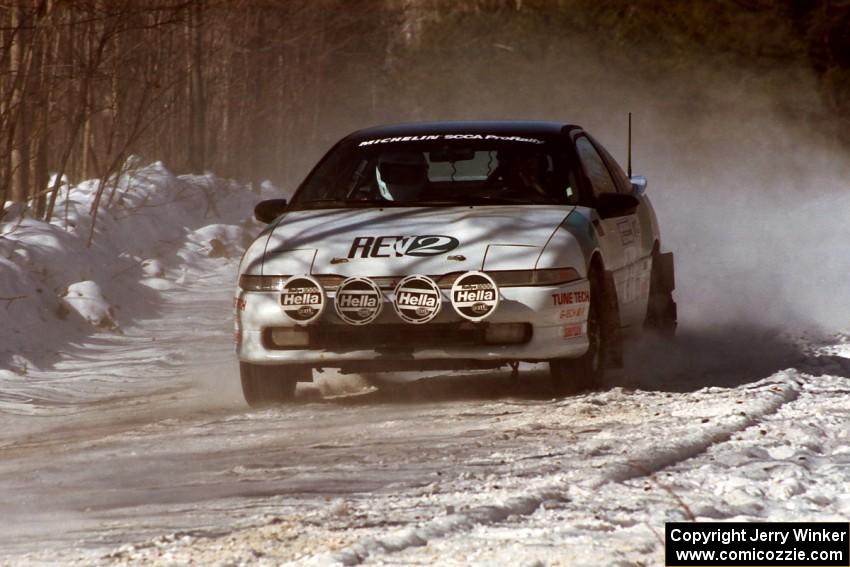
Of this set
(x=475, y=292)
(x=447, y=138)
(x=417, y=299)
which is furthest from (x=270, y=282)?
(x=447, y=138)

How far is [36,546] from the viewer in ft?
15.5

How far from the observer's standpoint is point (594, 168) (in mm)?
9430

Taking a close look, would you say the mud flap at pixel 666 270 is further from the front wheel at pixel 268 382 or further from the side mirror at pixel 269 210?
the front wheel at pixel 268 382

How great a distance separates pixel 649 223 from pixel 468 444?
4.08 meters

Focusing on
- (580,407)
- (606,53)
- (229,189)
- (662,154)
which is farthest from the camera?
(606,53)

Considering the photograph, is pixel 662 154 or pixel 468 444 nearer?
pixel 468 444

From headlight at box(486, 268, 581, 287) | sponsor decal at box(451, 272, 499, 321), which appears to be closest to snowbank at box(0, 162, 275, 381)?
sponsor decal at box(451, 272, 499, 321)

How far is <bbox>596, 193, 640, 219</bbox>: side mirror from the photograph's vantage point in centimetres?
859

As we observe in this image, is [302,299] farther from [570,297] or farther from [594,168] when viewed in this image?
[594,168]

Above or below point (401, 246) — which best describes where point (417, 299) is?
below

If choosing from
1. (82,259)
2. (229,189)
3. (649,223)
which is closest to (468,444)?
(649,223)

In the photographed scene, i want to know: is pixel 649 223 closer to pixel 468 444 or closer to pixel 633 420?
pixel 633 420

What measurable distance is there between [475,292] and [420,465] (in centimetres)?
177

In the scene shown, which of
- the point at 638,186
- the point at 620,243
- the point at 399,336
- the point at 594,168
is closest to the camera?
the point at 399,336
